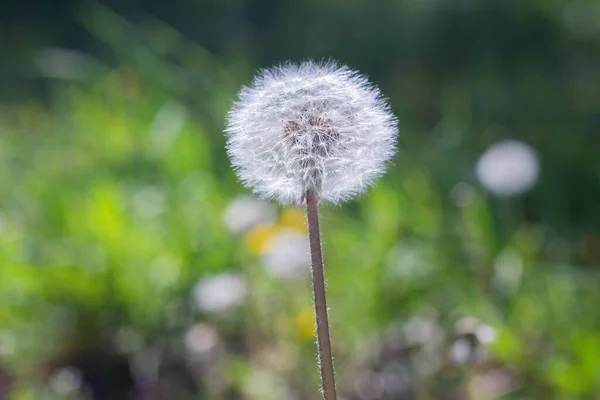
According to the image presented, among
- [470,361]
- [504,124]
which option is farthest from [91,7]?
[470,361]

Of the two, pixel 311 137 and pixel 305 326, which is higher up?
pixel 311 137

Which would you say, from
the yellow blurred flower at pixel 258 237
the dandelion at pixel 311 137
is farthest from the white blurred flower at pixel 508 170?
the dandelion at pixel 311 137

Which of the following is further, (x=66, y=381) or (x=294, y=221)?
(x=294, y=221)

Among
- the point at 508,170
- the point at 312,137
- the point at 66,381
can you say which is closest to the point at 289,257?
the point at 66,381

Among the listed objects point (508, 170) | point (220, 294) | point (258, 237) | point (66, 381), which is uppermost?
point (508, 170)

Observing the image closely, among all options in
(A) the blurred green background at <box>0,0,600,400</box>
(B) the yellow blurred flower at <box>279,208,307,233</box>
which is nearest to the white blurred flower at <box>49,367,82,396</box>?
(A) the blurred green background at <box>0,0,600,400</box>

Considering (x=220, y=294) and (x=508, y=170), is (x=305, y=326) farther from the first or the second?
(x=508, y=170)

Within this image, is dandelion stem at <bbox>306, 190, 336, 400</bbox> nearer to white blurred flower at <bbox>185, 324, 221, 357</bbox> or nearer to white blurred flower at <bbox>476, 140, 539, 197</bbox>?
white blurred flower at <bbox>185, 324, 221, 357</bbox>

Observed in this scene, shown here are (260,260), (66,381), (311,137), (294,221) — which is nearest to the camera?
(311,137)
